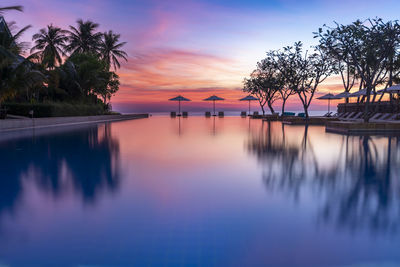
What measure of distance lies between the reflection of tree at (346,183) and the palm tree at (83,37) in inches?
1326

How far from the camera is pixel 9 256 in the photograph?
8.20 feet

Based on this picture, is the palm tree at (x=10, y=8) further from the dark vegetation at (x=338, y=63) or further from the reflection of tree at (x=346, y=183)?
the dark vegetation at (x=338, y=63)

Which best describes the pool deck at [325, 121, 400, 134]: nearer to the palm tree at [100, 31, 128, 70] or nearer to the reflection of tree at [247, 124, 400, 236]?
the reflection of tree at [247, 124, 400, 236]

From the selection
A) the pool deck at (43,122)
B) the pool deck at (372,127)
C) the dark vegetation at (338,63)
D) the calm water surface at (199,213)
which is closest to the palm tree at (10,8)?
the pool deck at (43,122)

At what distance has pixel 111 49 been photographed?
128 feet

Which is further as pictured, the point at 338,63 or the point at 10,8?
the point at 338,63

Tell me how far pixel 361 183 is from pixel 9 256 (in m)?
5.02

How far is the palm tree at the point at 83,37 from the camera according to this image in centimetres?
3531

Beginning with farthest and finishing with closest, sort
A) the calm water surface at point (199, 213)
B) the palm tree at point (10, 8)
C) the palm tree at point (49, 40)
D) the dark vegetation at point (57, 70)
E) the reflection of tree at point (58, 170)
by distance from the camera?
the palm tree at point (49, 40) < the dark vegetation at point (57, 70) < the palm tree at point (10, 8) < the reflection of tree at point (58, 170) < the calm water surface at point (199, 213)

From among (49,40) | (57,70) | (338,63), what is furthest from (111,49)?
(338,63)

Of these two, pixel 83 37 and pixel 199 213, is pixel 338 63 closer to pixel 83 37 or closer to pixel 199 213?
pixel 199 213

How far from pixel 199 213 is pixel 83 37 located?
37517mm

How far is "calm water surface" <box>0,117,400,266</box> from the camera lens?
100 inches

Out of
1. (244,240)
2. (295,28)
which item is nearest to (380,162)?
(244,240)
